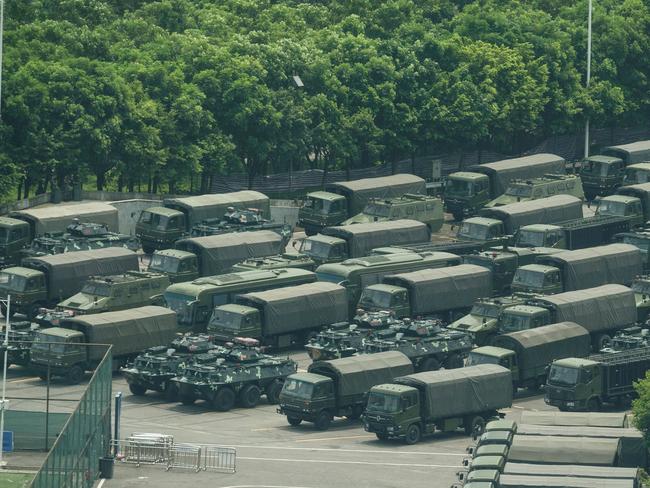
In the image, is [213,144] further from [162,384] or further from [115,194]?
[162,384]

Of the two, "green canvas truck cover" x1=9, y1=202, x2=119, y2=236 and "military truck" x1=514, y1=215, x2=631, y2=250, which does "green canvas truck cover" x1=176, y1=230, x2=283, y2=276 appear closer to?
"green canvas truck cover" x1=9, y1=202, x2=119, y2=236

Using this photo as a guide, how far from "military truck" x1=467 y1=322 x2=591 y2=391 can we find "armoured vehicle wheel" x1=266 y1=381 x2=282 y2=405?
31.4ft

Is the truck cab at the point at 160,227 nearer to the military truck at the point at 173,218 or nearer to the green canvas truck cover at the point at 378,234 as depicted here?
the military truck at the point at 173,218

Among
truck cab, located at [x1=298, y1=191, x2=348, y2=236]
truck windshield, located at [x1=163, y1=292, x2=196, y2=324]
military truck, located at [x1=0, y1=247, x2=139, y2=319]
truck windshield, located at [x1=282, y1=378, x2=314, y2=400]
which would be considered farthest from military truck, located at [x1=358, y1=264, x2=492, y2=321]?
truck cab, located at [x1=298, y1=191, x2=348, y2=236]

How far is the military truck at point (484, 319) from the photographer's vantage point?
109500 mm

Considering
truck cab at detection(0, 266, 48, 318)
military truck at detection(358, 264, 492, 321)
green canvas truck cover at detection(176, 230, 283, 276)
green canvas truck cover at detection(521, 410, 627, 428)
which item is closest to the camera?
green canvas truck cover at detection(521, 410, 627, 428)

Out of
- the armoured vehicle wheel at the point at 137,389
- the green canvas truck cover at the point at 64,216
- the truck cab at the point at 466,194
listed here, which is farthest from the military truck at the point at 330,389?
the truck cab at the point at 466,194

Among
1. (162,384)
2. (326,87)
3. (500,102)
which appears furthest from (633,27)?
(162,384)

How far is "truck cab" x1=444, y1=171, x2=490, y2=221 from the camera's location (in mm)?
138125

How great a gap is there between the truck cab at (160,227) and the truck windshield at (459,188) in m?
20.1

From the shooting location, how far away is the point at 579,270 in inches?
4653

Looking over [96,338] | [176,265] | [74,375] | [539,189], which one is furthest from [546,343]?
[539,189]

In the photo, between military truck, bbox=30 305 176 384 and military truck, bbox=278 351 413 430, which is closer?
military truck, bbox=278 351 413 430

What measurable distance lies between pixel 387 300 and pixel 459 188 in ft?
87.0
